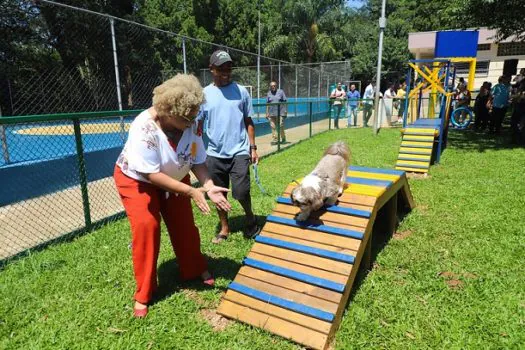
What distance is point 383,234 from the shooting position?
14.8ft

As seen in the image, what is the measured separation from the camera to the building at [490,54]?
25.8 m

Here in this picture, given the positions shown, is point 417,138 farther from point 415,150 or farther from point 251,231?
point 251,231

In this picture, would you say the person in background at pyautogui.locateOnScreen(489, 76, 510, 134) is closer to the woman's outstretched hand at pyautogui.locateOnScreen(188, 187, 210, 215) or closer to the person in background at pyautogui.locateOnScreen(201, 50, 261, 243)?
the person in background at pyautogui.locateOnScreen(201, 50, 261, 243)

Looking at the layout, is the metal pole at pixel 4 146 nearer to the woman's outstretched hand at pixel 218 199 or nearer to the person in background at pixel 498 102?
the woman's outstretched hand at pixel 218 199

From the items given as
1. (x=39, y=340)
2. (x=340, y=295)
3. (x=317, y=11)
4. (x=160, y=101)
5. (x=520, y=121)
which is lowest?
(x=39, y=340)

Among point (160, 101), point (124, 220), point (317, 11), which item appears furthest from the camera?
point (317, 11)

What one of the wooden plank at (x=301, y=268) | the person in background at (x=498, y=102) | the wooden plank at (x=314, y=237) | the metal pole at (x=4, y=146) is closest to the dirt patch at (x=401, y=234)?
the wooden plank at (x=314, y=237)

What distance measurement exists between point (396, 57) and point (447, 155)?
3030 cm

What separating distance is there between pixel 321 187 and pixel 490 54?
2997cm

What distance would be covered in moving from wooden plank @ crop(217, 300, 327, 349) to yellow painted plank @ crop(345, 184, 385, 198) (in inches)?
60.5

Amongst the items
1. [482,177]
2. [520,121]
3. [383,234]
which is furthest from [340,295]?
[520,121]

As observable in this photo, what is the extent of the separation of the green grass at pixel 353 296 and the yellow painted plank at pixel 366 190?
29.8 inches

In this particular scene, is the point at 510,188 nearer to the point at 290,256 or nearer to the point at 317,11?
the point at 290,256

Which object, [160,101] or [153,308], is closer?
[160,101]
